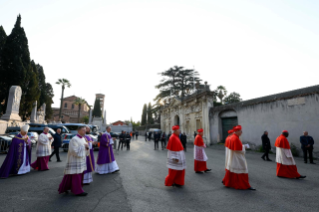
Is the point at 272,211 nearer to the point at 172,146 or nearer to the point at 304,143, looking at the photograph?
the point at 172,146

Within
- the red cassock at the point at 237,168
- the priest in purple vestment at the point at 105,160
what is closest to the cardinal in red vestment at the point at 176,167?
the red cassock at the point at 237,168

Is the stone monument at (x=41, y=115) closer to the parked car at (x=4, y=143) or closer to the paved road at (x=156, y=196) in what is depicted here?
the parked car at (x=4, y=143)

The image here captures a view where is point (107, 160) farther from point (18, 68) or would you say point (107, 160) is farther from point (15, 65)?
point (15, 65)

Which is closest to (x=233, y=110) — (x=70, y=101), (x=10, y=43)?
(x=10, y=43)

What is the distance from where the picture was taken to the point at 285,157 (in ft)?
20.9

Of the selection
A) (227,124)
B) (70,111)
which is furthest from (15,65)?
(70,111)

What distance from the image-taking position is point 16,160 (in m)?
6.37

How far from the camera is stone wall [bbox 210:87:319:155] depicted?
11281 millimetres

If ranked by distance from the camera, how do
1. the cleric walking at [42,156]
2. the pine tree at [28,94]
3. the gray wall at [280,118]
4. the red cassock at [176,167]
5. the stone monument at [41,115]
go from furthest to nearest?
the stone monument at [41,115]
the pine tree at [28,94]
the gray wall at [280,118]
the cleric walking at [42,156]
the red cassock at [176,167]

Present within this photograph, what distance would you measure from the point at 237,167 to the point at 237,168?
3 cm

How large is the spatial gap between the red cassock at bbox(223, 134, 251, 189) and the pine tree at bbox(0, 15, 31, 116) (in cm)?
2494

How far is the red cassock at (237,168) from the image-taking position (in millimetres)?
5000

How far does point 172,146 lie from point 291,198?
321 centimetres

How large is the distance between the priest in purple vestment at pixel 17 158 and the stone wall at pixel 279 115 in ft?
50.2
